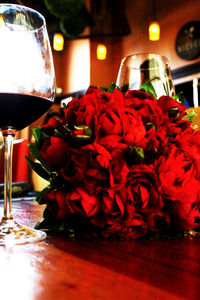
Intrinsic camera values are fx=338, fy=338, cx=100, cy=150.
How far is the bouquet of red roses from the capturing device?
16.8 inches

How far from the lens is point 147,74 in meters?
0.58

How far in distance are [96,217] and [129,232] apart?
0.05 meters

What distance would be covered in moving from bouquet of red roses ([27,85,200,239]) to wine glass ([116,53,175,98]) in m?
0.11

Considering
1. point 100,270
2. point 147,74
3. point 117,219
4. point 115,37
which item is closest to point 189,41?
point 115,37

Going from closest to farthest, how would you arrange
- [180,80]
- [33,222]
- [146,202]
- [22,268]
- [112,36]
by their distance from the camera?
[22,268] → [146,202] → [33,222] → [180,80] → [112,36]

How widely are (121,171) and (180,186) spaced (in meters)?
0.08

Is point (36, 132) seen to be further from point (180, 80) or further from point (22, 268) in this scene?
point (180, 80)

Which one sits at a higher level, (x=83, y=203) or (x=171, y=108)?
(x=171, y=108)

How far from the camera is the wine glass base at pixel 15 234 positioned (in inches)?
16.0

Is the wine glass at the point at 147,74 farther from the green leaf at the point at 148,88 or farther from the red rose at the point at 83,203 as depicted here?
the red rose at the point at 83,203

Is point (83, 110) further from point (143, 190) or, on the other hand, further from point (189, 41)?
point (189, 41)

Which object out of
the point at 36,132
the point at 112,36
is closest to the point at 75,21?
the point at 112,36

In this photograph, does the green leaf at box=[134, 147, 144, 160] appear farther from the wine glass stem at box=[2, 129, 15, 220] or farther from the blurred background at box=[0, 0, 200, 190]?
the blurred background at box=[0, 0, 200, 190]

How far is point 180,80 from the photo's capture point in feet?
17.5
